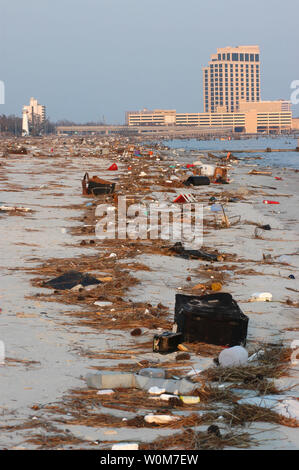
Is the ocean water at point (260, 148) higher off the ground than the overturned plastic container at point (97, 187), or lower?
higher

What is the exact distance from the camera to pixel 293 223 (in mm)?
11328

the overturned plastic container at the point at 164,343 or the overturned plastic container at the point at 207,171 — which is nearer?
the overturned plastic container at the point at 164,343

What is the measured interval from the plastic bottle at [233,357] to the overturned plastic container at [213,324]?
29cm

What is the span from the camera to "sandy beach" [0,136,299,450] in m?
2.88

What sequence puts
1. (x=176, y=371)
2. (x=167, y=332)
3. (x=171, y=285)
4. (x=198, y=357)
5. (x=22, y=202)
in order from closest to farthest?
1. (x=176, y=371)
2. (x=198, y=357)
3. (x=167, y=332)
4. (x=171, y=285)
5. (x=22, y=202)

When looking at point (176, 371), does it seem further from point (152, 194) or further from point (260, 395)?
point (152, 194)

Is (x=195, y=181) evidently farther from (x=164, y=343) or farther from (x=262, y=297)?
(x=164, y=343)

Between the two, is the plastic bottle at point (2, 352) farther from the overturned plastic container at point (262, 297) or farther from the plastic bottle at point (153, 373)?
the overturned plastic container at point (262, 297)

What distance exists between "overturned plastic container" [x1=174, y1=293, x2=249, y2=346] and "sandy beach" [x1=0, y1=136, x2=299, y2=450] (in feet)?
0.32

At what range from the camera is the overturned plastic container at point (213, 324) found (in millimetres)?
4121

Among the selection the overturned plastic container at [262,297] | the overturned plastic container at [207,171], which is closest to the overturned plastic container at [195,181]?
the overturned plastic container at [207,171]

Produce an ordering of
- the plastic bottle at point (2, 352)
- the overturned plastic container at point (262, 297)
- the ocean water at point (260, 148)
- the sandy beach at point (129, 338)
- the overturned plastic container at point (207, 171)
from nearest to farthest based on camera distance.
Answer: the sandy beach at point (129, 338) < the plastic bottle at point (2, 352) < the overturned plastic container at point (262, 297) < the overturned plastic container at point (207, 171) < the ocean water at point (260, 148)

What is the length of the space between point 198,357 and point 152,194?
11237 millimetres
